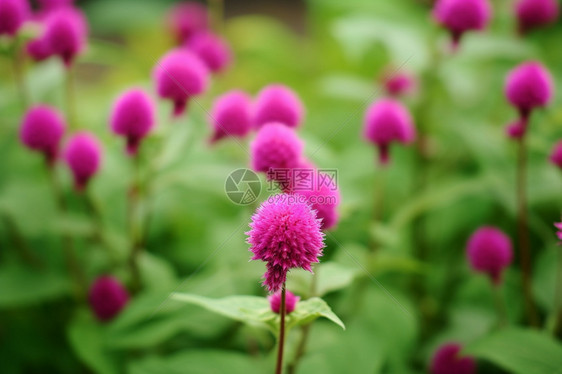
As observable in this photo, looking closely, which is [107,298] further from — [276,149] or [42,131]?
[276,149]

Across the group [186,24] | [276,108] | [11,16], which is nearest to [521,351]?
[276,108]

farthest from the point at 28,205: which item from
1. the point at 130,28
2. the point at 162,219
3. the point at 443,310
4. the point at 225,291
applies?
the point at 130,28

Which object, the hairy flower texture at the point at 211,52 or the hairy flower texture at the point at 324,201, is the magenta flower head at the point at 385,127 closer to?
the hairy flower texture at the point at 324,201

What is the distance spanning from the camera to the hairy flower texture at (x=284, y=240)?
1.44ft

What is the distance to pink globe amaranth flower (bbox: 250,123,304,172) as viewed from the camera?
1.89 feet

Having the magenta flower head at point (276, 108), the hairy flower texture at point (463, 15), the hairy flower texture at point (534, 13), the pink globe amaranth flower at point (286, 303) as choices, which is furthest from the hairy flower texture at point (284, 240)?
the hairy flower texture at point (534, 13)

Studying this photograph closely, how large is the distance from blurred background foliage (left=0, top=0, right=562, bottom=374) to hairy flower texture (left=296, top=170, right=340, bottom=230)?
0.10 feet

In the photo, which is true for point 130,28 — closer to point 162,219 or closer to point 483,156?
point 162,219

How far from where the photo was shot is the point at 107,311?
2.50ft

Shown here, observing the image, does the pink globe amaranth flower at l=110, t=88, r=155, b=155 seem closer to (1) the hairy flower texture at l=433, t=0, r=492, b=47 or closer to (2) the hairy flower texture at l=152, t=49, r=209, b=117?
(2) the hairy flower texture at l=152, t=49, r=209, b=117

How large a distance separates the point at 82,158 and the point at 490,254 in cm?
59

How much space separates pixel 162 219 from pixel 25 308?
0.28m

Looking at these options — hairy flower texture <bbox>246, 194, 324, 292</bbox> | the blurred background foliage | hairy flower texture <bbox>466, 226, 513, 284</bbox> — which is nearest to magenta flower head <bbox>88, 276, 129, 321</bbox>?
the blurred background foliage

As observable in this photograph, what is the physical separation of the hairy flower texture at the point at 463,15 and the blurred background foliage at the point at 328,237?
0.12m
